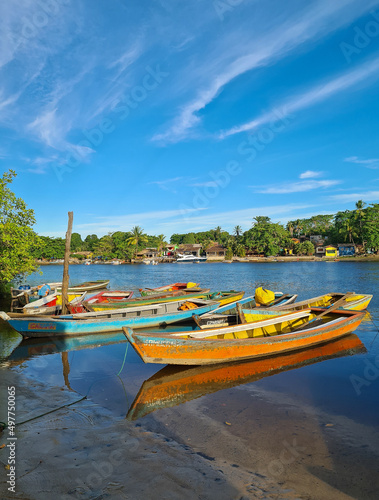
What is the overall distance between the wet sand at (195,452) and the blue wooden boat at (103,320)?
5.79 m

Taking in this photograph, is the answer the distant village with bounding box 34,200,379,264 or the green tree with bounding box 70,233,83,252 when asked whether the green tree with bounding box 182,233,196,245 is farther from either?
the green tree with bounding box 70,233,83,252

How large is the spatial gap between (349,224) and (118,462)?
9419cm

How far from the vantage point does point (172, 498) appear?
4.01m

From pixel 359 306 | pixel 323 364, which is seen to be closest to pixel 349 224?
pixel 359 306

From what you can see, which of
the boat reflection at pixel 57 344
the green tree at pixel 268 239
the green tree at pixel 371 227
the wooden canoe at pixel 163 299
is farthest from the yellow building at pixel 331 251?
the boat reflection at pixel 57 344

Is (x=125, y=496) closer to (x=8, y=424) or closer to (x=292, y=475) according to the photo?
(x=292, y=475)

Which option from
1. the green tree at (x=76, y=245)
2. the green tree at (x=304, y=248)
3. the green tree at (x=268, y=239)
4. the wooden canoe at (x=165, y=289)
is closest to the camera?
the wooden canoe at (x=165, y=289)

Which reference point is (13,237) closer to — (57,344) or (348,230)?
(57,344)

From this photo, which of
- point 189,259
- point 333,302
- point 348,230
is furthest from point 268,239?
point 333,302

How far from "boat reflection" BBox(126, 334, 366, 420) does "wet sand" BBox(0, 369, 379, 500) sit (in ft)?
1.64

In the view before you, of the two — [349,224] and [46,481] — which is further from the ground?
[349,224]

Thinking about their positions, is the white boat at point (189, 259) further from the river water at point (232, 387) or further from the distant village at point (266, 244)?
the river water at point (232, 387)

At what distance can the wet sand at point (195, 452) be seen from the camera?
4246 millimetres

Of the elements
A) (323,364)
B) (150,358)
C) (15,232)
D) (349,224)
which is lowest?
(323,364)
